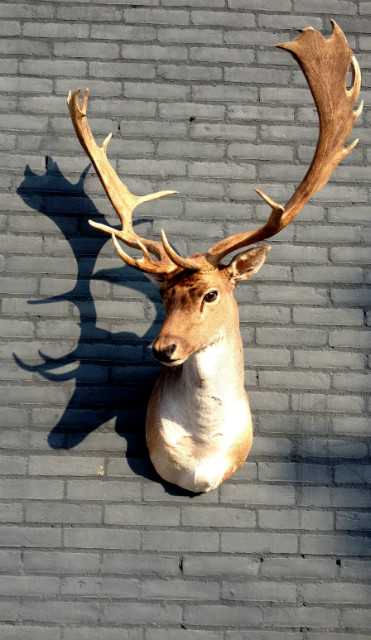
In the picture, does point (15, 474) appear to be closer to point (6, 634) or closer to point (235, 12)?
point (6, 634)

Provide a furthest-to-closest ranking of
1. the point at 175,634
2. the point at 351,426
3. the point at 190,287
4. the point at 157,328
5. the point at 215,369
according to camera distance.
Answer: the point at 157,328
the point at 351,426
the point at 175,634
the point at 215,369
the point at 190,287

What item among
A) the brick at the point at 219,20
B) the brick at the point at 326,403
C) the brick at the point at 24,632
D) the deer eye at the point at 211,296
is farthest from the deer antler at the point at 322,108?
the brick at the point at 24,632

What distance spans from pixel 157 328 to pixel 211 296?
727 millimetres

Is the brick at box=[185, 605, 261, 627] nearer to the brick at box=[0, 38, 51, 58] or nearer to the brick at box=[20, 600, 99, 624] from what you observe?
the brick at box=[20, 600, 99, 624]

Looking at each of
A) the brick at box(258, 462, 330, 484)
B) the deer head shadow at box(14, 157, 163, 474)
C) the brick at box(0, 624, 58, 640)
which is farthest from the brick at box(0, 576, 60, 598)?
the brick at box(258, 462, 330, 484)

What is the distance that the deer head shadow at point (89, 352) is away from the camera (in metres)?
3.84

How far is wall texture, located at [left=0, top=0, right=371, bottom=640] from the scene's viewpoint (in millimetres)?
3660

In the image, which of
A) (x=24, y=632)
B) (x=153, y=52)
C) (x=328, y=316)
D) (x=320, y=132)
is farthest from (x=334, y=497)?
(x=153, y=52)

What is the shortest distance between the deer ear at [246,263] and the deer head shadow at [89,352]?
0.64 meters

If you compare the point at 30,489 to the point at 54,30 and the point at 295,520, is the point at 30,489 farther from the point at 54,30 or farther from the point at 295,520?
the point at 54,30

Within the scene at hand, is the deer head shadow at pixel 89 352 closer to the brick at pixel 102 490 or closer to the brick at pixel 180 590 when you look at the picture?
the brick at pixel 102 490

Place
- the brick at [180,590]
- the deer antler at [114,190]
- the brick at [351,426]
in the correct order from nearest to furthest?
the deer antler at [114,190], the brick at [180,590], the brick at [351,426]

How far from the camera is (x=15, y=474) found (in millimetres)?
3771

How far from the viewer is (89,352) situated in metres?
3.93
